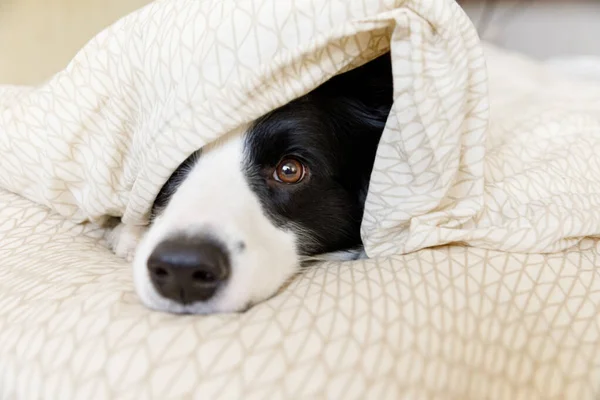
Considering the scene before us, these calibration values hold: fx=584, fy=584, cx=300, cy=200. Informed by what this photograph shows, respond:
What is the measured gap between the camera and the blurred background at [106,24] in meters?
2.73

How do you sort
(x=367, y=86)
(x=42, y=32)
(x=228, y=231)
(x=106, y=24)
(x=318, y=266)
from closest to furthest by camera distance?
(x=228, y=231) < (x=318, y=266) < (x=367, y=86) < (x=42, y=32) < (x=106, y=24)

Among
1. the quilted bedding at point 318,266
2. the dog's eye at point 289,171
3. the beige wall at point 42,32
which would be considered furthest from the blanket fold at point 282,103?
the beige wall at point 42,32

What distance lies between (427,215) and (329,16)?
36cm

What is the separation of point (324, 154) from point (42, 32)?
225 cm

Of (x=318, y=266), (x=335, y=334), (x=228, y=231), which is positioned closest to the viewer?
(x=335, y=334)

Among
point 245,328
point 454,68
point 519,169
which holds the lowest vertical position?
point 519,169

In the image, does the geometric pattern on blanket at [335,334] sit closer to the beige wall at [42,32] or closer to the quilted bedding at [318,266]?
the quilted bedding at [318,266]

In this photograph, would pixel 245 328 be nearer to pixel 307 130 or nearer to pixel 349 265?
pixel 349 265

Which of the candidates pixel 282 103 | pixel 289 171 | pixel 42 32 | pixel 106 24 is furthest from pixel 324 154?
pixel 106 24

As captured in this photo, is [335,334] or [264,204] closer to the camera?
[335,334]

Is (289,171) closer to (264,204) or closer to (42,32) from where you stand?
(264,204)

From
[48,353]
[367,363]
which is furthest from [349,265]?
[48,353]

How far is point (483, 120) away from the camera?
970mm

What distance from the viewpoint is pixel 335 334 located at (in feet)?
2.46
